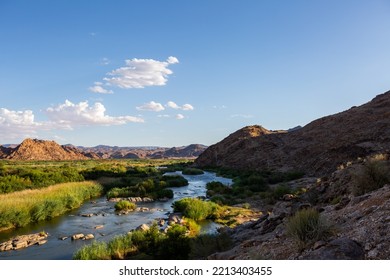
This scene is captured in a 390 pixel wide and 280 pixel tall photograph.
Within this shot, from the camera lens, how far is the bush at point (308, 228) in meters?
6.77

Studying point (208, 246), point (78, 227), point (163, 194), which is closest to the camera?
point (208, 246)

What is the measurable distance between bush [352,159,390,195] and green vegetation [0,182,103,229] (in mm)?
13984

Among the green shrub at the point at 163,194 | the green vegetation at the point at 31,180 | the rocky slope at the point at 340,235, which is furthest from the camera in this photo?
the green shrub at the point at 163,194

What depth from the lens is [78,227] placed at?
15961 millimetres

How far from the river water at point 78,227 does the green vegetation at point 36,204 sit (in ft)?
1.50

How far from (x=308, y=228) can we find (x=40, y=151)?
130249 millimetres

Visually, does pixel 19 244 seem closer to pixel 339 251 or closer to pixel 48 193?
pixel 48 193

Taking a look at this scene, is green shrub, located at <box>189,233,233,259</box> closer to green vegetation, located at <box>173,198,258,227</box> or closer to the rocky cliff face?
green vegetation, located at <box>173,198,258,227</box>

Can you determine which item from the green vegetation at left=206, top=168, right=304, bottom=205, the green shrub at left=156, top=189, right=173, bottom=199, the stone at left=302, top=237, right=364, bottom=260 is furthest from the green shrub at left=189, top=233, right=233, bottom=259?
the green shrub at left=156, top=189, right=173, bottom=199

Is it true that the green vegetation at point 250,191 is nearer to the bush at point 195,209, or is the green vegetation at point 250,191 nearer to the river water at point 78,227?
the bush at point 195,209

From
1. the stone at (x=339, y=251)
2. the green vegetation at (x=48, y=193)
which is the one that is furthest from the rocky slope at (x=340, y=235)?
the green vegetation at (x=48, y=193)

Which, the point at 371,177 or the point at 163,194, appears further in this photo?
the point at 163,194

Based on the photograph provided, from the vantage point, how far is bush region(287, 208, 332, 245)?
267 inches

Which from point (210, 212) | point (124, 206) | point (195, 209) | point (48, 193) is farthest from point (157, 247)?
point (48, 193)
